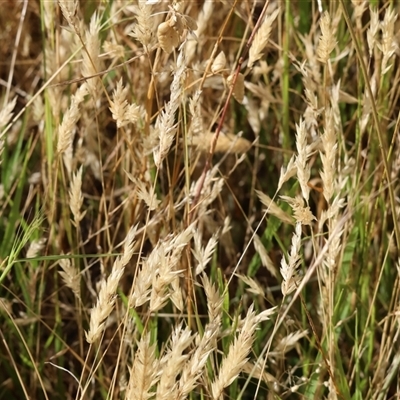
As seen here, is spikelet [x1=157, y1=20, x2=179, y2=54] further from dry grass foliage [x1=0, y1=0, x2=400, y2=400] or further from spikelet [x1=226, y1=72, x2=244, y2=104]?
spikelet [x1=226, y1=72, x2=244, y2=104]

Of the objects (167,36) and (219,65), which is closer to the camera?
(167,36)

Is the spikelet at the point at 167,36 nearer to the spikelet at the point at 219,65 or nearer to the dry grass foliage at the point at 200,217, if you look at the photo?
the dry grass foliage at the point at 200,217

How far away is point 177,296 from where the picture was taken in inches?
34.2

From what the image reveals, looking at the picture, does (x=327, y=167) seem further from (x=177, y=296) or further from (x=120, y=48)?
(x=120, y=48)

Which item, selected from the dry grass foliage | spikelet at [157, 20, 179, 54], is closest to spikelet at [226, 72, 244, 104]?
the dry grass foliage

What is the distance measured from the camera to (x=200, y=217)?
94cm

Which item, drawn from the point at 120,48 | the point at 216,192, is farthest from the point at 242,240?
the point at 120,48

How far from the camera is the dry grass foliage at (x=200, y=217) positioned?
0.79 metres

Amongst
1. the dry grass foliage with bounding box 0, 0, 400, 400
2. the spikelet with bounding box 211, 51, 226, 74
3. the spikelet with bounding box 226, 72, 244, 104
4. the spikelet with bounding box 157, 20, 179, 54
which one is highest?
the spikelet with bounding box 157, 20, 179, 54

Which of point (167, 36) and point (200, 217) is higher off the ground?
point (167, 36)

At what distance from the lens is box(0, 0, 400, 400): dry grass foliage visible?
79 centimetres

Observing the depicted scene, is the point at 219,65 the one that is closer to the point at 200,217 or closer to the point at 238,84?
the point at 238,84

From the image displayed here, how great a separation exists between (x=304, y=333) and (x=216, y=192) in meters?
0.23

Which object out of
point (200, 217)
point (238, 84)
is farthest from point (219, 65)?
point (200, 217)
